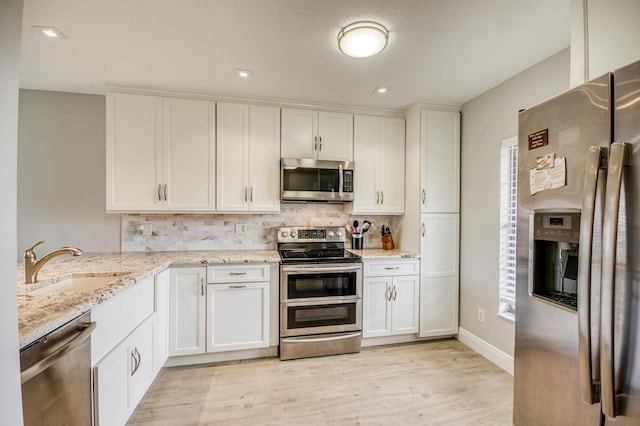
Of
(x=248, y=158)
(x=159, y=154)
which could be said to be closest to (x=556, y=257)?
(x=248, y=158)

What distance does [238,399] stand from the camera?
2066 mm

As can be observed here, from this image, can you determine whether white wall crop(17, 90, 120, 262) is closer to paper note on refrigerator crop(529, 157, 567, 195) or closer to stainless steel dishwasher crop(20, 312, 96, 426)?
stainless steel dishwasher crop(20, 312, 96, 426)

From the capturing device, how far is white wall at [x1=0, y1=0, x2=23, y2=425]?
0.60 metres

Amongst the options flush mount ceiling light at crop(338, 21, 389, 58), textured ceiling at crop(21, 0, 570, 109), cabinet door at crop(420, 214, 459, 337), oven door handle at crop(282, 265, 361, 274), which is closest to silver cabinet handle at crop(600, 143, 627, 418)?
textured ceiling at crop(21, 0, 570, 109)

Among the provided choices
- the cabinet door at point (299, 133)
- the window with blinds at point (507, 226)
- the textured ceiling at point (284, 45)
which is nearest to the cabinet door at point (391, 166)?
the textured ceiling at point (284, 45)

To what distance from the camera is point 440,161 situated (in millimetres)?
2973

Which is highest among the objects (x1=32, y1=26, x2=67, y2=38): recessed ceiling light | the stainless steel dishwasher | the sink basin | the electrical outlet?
(x1=32, y1=26, x2=67, y2=38): recessed ceiling light

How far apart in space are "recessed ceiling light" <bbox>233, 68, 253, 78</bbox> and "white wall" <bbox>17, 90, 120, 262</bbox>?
5.08 feet

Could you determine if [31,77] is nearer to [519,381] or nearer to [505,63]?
[505,63]

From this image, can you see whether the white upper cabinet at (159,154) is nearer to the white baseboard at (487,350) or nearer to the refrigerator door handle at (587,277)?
the refrigerator door handle at (587,277)

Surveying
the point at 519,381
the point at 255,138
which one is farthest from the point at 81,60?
the point at 519,381

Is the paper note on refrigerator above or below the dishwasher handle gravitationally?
above

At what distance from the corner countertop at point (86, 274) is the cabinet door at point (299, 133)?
1.08 m

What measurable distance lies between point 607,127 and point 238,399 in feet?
8.23
